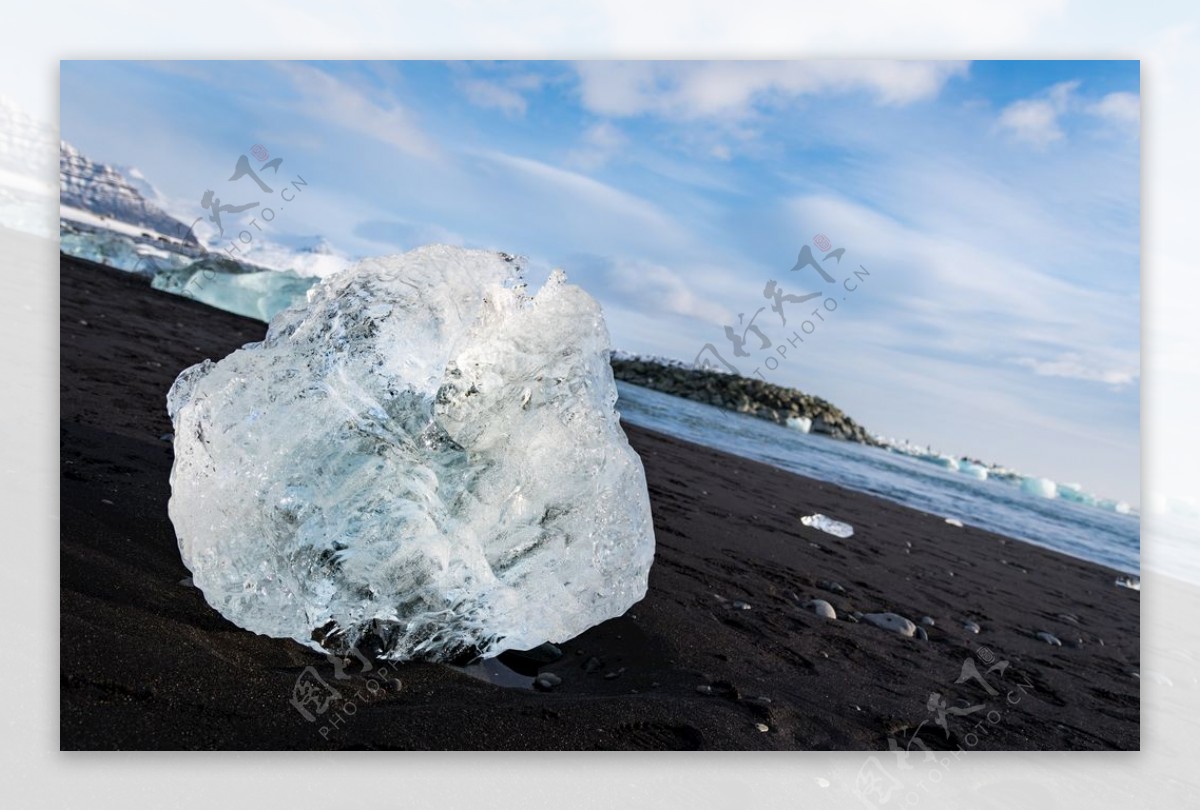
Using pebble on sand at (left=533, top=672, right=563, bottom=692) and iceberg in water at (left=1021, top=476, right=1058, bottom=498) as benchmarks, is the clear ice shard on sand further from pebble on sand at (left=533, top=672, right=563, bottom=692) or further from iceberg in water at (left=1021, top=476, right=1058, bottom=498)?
iceberg in water at (left=1021, top=476, right=1058, bottom=498)

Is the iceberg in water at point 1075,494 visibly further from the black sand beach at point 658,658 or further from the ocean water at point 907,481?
the black sand beach at point 658,658

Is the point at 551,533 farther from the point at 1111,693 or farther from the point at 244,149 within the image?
the point at 244,149

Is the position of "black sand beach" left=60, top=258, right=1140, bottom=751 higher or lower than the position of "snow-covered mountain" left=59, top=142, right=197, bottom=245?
lower

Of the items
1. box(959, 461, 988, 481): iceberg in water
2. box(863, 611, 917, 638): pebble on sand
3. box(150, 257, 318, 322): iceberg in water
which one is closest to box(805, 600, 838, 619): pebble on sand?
box(863, 611, 917, 638): pebble on sand

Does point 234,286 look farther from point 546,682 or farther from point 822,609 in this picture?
point 546,682

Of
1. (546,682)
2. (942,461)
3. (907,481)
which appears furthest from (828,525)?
(907,481)

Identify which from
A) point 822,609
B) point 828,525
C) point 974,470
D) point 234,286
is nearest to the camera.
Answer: point 822,609

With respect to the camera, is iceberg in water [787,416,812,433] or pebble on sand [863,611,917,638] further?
iceberg in water [787,416,812,433]

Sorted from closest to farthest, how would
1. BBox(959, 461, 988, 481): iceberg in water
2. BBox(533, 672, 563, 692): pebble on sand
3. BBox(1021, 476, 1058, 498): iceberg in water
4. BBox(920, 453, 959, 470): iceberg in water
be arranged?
BBox(533, 672, 563, 692): pebble on sand, BBox(1021, 476, 1058, 498): iceberg in water, BBox(959, 461, 988, 481): iceberg in water, BBox(920, 453, 959, 470): iceberg in water

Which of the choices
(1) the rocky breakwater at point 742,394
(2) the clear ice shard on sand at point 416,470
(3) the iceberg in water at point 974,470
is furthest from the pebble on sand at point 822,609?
(3) the iceberg in water at point 974,470
